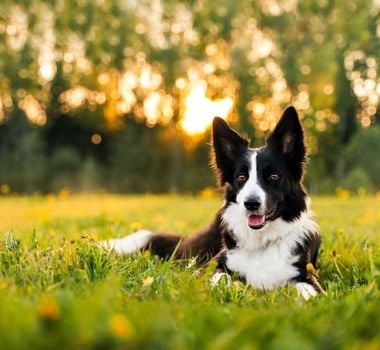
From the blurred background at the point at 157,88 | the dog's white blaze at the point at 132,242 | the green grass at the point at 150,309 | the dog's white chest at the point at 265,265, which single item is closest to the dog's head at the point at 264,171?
the dog's white chest at the point at 265,265

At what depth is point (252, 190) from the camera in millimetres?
4574

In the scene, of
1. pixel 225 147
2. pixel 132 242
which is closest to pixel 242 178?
pixel 225 147

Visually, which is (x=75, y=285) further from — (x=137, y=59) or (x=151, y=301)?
(x=137, y=59)

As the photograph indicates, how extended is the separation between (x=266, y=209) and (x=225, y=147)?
0.84 metres

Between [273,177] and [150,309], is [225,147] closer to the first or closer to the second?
[273,177]

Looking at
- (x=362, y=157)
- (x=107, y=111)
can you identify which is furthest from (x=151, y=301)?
(x=107, y=111)

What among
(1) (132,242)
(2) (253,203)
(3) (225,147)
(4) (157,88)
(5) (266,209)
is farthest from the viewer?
(4) (157,88)

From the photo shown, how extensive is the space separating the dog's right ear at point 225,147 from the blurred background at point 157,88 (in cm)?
2190

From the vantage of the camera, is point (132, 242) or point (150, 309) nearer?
point (150, 309)

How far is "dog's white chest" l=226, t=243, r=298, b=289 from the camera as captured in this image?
474 centimetres

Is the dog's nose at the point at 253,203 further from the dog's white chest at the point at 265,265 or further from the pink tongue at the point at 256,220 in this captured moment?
the dog's white chest at the point at 265,265

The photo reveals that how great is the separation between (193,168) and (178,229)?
23376mm

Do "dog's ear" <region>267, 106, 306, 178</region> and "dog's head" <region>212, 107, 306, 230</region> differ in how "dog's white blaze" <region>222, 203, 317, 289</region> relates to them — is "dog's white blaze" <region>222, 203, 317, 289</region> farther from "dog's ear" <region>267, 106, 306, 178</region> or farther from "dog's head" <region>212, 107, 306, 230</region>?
"dog's ear" <region>267, 106, 306, 178</region>

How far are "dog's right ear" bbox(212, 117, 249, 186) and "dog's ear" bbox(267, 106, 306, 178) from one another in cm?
30
